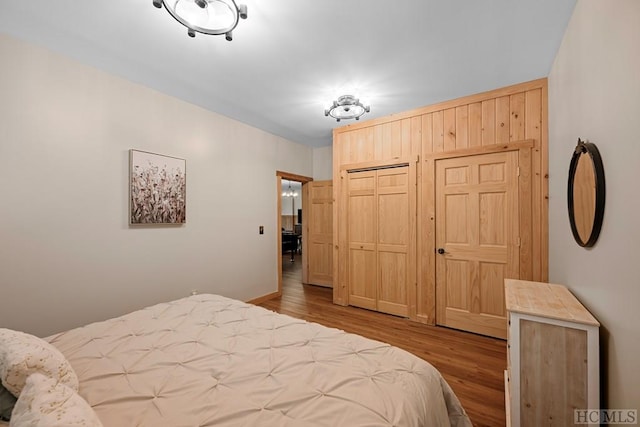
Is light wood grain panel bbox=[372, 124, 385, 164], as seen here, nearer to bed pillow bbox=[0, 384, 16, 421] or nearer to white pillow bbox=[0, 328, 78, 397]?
white pillow bbox=[0, 328, 78, 397]

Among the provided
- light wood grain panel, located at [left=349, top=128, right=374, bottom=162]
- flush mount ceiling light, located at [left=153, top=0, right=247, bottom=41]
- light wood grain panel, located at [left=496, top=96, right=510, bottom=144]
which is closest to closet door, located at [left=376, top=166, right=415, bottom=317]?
light wood grain panel, located at [left=349, top=128, right=374, bottom=162]

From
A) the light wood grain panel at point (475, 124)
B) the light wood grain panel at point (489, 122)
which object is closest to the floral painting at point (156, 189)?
the light wood grain panel at point (475, 124)

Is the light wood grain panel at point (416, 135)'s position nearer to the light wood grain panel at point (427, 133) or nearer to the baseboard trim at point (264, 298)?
the light wood grain panel at point (427, 133)

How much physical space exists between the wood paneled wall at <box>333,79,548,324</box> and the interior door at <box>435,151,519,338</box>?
94 mm

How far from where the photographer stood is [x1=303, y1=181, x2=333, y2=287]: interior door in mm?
4898

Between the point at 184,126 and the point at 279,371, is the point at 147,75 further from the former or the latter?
the point at 279,371

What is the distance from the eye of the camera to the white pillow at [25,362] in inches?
35.3

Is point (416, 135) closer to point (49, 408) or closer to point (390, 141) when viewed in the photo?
point (390, 141)

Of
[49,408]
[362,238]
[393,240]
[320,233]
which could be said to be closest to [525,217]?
[393,240]

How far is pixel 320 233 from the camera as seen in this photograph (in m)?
5.01

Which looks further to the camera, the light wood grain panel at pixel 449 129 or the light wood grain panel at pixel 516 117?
the light wood grain panel at pixel 449 129

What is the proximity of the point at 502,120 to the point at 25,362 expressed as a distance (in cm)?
379

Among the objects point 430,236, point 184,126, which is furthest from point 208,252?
point 430,236

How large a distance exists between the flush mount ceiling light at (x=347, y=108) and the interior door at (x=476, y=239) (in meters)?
1.10
